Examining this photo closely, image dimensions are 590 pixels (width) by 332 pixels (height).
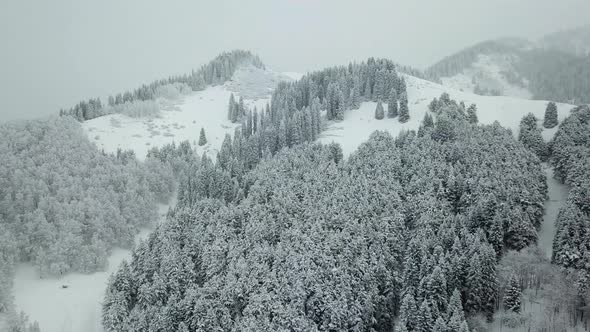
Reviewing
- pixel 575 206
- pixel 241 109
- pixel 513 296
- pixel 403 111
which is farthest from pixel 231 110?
pixel 513 296

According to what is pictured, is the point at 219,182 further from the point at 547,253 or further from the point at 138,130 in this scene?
the point at 547,253

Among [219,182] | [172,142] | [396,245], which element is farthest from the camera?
[172,142]

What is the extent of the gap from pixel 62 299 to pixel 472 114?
368ft

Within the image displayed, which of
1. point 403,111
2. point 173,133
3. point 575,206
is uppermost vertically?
point 403,111

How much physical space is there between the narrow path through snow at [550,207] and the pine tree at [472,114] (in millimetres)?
24576

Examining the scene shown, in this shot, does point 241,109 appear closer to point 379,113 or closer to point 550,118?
point 379,113

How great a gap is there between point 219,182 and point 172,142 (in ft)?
147

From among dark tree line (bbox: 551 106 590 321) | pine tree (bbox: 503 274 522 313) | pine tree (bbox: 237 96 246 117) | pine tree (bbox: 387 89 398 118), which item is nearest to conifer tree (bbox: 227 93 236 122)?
pine tree (bbox: 237 96 246 117)

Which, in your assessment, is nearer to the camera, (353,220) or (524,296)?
(524,296)

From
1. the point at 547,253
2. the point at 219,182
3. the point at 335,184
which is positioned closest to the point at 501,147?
the point at 547,253

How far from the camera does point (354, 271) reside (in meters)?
72.8

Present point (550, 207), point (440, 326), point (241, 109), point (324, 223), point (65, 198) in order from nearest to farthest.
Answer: point (440, 326)
point (324, 223)
point (550, 207)
point (65, 198)
point (241, 109)

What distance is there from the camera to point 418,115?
140m

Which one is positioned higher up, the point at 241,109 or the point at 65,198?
the point at 241,109
